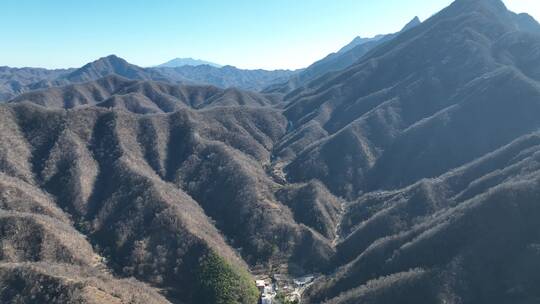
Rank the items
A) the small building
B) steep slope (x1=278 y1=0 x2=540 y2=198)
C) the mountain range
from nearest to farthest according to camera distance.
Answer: the mountain range → the small building → steep slope (x1=278 y1=0 x2=540 y2=198)

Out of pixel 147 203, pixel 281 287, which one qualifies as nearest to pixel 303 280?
pixel 281 287

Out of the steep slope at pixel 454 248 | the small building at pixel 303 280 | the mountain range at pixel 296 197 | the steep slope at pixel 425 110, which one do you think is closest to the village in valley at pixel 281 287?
the small building at pixel 303 280

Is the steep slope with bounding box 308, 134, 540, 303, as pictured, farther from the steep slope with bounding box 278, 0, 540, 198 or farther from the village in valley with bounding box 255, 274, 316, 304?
the steep slope with bounding box 278, 0, 540, 198

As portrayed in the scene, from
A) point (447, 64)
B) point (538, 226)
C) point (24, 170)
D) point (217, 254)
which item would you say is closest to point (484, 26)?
point (447, 64)

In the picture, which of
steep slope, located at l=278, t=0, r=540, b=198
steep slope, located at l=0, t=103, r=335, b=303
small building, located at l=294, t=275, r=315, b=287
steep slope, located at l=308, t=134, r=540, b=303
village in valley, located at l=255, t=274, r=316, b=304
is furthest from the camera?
steep slope, located at l=278, t=0, r=540, b=198

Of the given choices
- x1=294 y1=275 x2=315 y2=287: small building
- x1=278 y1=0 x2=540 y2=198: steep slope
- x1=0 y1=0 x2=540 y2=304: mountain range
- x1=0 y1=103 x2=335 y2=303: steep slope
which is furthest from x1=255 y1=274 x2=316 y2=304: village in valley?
x1=278 y1=0 x2=540 y2=198: steep slope

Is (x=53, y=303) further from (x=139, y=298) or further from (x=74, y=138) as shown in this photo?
(x=74, y=138)

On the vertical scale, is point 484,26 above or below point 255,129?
above
